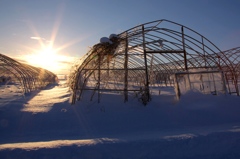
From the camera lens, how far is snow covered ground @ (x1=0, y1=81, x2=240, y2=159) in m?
5.11

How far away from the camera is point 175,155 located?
4953 mm

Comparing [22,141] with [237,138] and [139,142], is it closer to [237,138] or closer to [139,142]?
[139,142]

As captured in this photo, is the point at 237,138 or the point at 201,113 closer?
the point at 237,138

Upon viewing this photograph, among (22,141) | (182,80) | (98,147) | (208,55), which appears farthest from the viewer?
(208,55)

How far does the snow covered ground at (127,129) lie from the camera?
5109mm

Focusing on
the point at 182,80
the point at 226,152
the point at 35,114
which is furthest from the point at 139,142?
the point at 182,80

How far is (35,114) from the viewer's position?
8.91m

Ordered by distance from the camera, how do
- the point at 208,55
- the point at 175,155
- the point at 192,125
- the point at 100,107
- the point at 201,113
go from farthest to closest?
the point at 208,55 < the point at 100,107 < the point at 201,113 < the point at 192,125 < the point at 175,155

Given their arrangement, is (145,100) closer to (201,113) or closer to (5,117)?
(201,113)

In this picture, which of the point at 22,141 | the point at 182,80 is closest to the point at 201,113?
the point at 182,80

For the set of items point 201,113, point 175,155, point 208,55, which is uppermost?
point 208,55

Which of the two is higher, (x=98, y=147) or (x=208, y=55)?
(x=208, y=55)

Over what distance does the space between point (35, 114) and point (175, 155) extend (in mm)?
6478

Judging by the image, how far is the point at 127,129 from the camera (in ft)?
25.1
